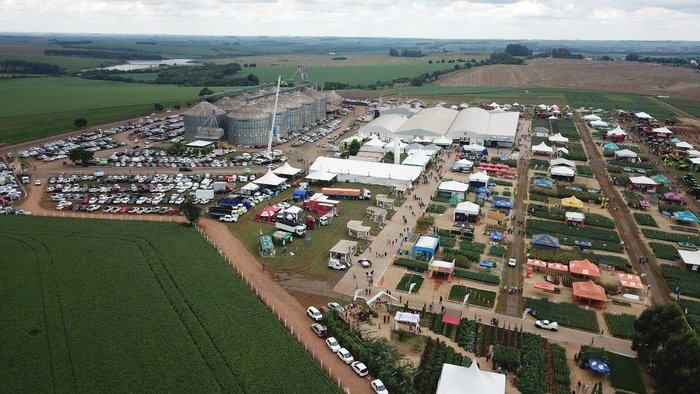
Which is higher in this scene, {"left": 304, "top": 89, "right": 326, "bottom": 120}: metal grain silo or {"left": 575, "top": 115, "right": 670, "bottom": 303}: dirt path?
{"left": 304, "top": 89, "right": 326, "bottom": 120}: metal grain silo

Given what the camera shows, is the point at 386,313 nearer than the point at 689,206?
Yes

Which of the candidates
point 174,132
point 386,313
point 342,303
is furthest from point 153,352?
point 174,132

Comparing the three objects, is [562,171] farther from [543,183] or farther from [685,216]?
[685,216]

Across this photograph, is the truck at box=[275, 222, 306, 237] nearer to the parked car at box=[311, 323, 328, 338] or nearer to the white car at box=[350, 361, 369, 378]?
the parked car at box=[311, 323, 328, 338]

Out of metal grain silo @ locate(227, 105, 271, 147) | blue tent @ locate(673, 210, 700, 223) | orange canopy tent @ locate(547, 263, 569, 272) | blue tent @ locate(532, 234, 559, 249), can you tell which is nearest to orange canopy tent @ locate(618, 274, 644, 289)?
orange canopy tent @ locate(547, 263, 569, 272)

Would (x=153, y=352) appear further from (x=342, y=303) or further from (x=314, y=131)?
(x=314, y=131)

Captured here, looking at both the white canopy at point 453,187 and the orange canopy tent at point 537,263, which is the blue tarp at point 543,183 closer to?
the white canopy at point 453,187

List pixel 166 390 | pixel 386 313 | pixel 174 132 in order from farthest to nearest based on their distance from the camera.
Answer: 1. pixel 174 132
2. pixel 386 313
3. pixel 166 390
